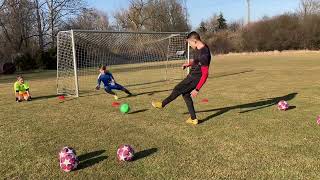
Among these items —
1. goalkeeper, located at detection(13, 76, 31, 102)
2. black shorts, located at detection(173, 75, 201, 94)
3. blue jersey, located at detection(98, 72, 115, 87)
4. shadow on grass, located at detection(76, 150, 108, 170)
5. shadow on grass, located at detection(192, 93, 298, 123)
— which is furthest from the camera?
goalkeeper, located at detection(13, 76, 31, 102)

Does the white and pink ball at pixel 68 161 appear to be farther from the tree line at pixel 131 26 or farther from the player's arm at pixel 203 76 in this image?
the tree line at pixel 131 26

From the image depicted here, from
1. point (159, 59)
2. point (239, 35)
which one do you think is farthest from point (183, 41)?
point (239, 35)

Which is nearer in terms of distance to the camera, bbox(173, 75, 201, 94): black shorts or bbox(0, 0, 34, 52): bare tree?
bbox(173, 75, 201, 94): black shorts

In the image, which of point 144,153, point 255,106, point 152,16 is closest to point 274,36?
point 152,16

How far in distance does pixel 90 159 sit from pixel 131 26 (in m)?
66.0

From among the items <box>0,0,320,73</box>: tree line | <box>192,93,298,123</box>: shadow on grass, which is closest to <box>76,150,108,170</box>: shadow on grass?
<box>192,93,298,123</box>: shadow on grass

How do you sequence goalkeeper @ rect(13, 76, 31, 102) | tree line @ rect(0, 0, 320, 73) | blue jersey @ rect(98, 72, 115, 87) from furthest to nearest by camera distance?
tree line @ rect(0, 0, 320, 73) → goalkeeper @ rect(13, 76, 31, 102) → blue jersey @ rect(98, 72, 115, 87)

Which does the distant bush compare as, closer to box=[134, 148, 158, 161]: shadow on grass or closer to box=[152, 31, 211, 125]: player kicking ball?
box=[152, 31, 211, 125]: player kicking ball

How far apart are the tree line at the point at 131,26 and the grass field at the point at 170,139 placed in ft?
116

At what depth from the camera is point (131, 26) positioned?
70938 millimetres

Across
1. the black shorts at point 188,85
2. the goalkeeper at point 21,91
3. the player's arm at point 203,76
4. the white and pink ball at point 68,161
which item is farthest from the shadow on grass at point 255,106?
the goalkeeper at point 21,91

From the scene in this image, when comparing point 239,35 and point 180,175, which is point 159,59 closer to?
point 180,175

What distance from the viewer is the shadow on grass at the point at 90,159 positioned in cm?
594

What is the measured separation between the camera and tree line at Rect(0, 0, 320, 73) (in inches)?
1817
